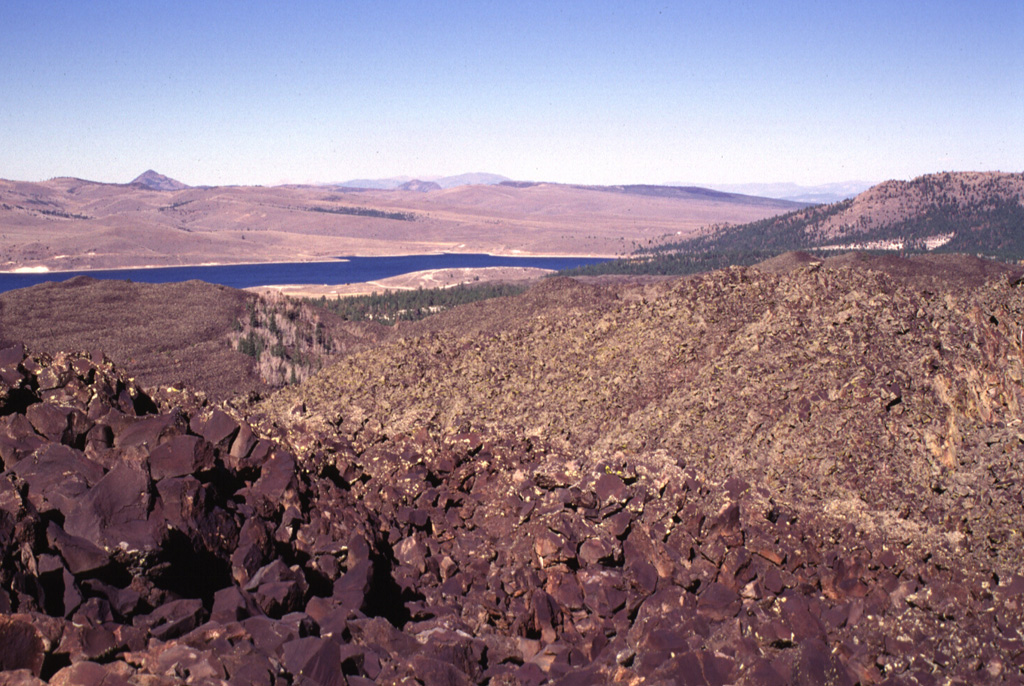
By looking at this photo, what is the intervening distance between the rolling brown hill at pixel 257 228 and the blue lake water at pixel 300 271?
579 cm

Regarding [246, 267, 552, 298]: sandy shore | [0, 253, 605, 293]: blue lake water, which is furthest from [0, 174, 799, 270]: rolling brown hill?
[246, 267, 552, 298]: sandy shore

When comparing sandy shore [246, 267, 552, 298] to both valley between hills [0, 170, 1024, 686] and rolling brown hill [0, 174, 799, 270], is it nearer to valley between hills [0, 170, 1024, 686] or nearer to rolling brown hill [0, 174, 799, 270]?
rolling brown hill [0, 174, 799, 270]

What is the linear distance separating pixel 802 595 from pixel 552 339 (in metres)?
9.72

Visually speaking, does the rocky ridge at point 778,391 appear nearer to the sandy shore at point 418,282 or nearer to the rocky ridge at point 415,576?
the rocky ridge at point 415,576

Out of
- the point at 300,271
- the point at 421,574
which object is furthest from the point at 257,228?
the point at 421,574

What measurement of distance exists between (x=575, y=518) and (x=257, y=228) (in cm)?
14593

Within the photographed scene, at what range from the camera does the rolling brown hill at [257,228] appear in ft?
335

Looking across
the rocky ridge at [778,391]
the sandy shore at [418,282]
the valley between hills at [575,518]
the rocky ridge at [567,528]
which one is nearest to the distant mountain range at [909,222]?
the sandy shore at [418,282]

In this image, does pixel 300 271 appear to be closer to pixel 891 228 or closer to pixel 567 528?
pixel 891 228

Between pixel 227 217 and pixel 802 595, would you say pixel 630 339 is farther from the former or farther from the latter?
pixel 227 217

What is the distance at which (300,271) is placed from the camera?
9138 centimetres

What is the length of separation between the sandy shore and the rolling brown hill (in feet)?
127

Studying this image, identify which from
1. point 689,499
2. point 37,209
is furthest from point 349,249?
point 689,499

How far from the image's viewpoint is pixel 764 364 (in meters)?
12.0
